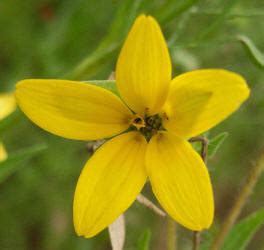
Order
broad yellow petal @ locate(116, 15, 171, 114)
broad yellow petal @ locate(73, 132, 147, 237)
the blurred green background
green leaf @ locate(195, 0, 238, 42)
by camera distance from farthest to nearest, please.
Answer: the blurred green background → green leaf @ locate(195, 0, 238, 42) → broad yellow petal @ locate(73, 132, 147, 237) → broad yellow petal @ locate(116, 15, 171, 114)

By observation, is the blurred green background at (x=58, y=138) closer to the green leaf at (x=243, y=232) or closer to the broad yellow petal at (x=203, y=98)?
the green leaf at (x=243, y=232)

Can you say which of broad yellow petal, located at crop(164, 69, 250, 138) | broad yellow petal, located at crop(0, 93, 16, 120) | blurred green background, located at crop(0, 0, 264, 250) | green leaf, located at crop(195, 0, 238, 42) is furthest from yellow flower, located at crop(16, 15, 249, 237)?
blurred green background, located at crop(0, 0, 264, 250)

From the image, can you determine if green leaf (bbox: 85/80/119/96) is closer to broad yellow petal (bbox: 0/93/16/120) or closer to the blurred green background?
broad yellow petal (bbox: 0/93/16/120)

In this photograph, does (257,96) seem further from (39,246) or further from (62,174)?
(39,246)

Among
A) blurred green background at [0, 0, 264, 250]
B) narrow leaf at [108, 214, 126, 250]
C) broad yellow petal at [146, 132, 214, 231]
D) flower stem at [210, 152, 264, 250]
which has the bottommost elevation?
blurred green background at [0, 0, 264, 250]

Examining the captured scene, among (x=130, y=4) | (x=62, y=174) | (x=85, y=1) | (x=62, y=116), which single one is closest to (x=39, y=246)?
(x=62, y=174)
